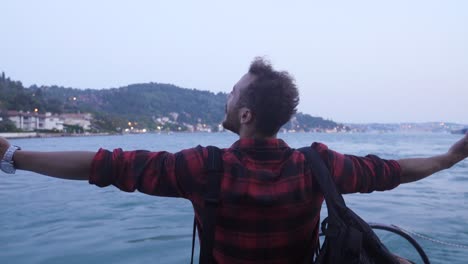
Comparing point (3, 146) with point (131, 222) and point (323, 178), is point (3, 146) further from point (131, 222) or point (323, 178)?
point (131, 222)

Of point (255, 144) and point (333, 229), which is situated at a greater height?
point (255, 144)

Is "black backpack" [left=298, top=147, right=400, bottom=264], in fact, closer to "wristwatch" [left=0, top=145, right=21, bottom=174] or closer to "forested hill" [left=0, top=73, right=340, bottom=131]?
"wristwatch" [left=0, top=145, right=21, bottom=174]

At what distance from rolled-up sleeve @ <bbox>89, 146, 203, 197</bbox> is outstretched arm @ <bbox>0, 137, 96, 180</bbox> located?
0.03 meters

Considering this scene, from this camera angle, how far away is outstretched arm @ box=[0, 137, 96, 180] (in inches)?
57.8

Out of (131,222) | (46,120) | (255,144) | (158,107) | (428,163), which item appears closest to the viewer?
(255,144)

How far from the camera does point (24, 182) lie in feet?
48.4

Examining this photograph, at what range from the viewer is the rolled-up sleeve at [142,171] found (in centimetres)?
147

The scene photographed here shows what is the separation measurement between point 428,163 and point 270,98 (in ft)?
2.56

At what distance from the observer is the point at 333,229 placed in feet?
4.74

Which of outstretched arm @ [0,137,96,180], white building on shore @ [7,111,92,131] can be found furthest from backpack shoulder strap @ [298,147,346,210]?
white building on shore @ [7,111,92,131]

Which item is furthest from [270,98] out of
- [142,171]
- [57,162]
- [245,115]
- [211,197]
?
[57,162]

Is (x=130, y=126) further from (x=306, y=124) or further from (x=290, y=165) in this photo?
(x=290, y=165)

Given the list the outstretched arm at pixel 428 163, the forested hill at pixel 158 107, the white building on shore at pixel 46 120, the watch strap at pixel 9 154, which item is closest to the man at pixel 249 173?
the watch strap at pixel 9 154

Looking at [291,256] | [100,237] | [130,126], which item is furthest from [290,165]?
[130,126]
